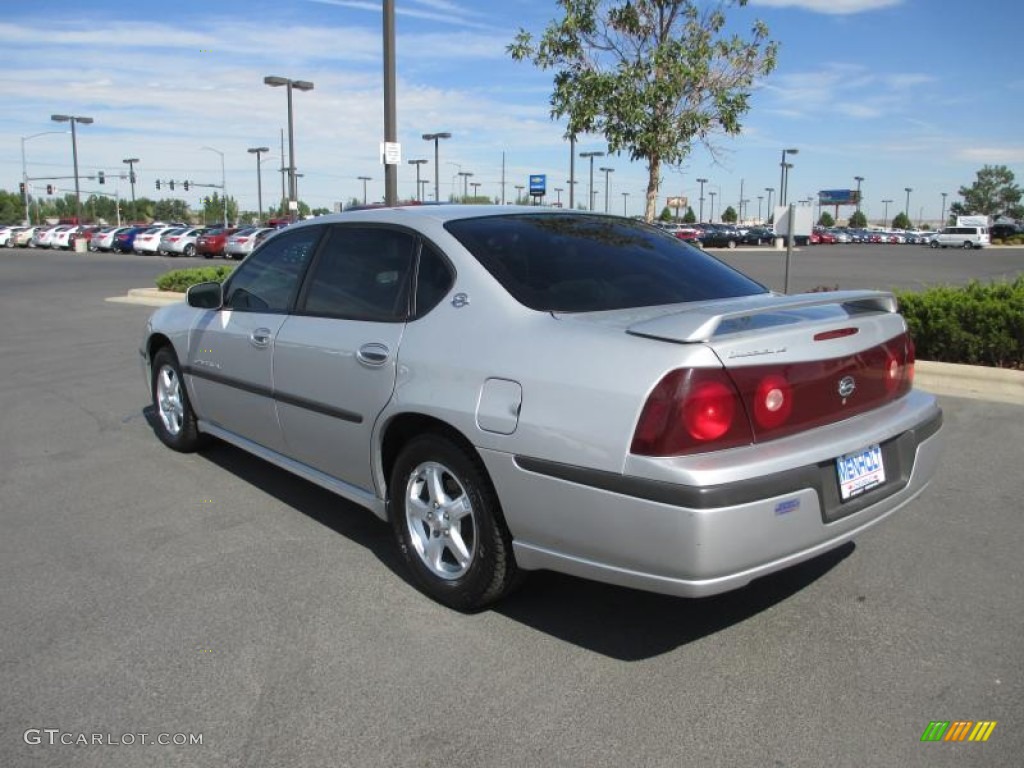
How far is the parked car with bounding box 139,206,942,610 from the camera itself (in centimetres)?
275

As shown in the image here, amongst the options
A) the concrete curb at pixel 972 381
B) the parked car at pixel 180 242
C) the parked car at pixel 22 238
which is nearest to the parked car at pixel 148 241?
the parked car at pixel 180 242

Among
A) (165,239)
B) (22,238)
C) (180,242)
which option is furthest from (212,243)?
(22,238)

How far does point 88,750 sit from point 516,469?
160 cm

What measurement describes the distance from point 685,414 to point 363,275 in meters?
1.93

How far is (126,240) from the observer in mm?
46531

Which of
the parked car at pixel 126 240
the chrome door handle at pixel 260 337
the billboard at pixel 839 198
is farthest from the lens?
the billboard at pixel 839 198

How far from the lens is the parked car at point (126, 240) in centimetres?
4621

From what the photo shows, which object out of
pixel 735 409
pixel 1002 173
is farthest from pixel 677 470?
pixel 1002 173

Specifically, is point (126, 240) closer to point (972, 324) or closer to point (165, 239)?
point (165, 239)

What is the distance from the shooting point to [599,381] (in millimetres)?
2842

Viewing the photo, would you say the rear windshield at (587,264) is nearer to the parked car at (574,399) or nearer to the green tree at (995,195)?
the parked car at (574,399)

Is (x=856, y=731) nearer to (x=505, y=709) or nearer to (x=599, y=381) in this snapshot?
(x=505, y=709)

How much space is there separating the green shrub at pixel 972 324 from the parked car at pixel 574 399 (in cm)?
492

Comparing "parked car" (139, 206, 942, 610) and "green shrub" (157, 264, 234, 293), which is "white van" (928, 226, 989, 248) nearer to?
"green shrub" (157, 264, 234, 293)
